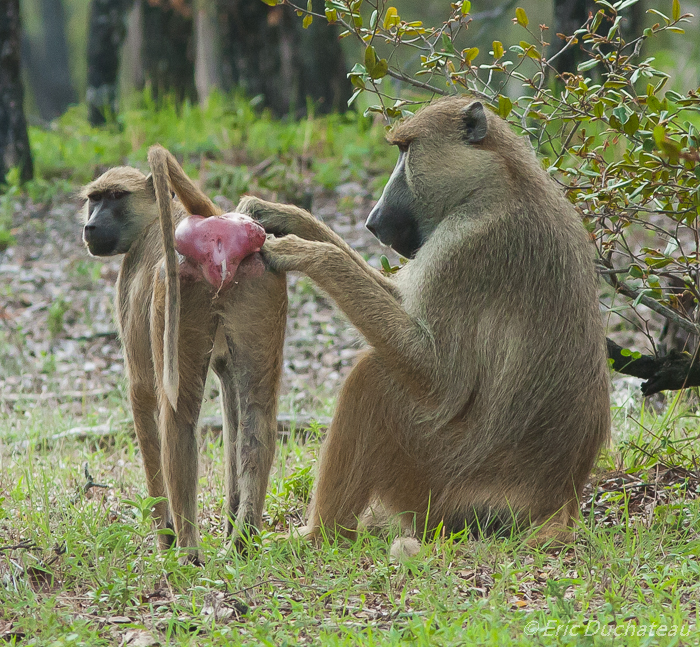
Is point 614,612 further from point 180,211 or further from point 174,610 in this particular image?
point 180,211

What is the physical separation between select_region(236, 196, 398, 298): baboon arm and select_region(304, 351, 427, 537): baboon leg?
14.3 inches

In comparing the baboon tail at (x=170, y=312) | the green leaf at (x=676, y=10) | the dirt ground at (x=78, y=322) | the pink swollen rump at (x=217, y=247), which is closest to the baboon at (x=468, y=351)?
the pink swollen rump at (x=217, y=247)

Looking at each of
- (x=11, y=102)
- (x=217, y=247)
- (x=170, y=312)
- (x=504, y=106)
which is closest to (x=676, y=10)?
(x=504, y=106)

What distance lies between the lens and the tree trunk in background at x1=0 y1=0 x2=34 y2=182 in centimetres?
850

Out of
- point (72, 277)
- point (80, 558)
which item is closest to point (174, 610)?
point (80, 558)

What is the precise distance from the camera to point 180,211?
3.53 meters

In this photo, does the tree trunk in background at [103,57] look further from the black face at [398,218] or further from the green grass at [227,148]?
the black face at [398,218]

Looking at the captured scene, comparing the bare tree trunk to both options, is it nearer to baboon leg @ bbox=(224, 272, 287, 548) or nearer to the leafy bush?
the leafy bush

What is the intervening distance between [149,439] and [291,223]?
1.00 m

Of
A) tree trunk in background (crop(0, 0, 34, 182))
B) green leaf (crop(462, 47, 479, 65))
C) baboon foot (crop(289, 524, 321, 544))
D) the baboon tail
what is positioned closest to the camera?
the baboon tail

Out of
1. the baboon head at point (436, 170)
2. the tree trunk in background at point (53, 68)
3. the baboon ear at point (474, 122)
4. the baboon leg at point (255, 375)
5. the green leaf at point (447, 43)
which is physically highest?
the green leaf at point (447, 43)

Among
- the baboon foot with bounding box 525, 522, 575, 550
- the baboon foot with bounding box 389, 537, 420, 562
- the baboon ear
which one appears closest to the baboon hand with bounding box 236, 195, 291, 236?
the baboon ear

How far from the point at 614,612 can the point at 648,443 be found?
169 cm

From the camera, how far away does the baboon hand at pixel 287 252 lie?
3.14m
